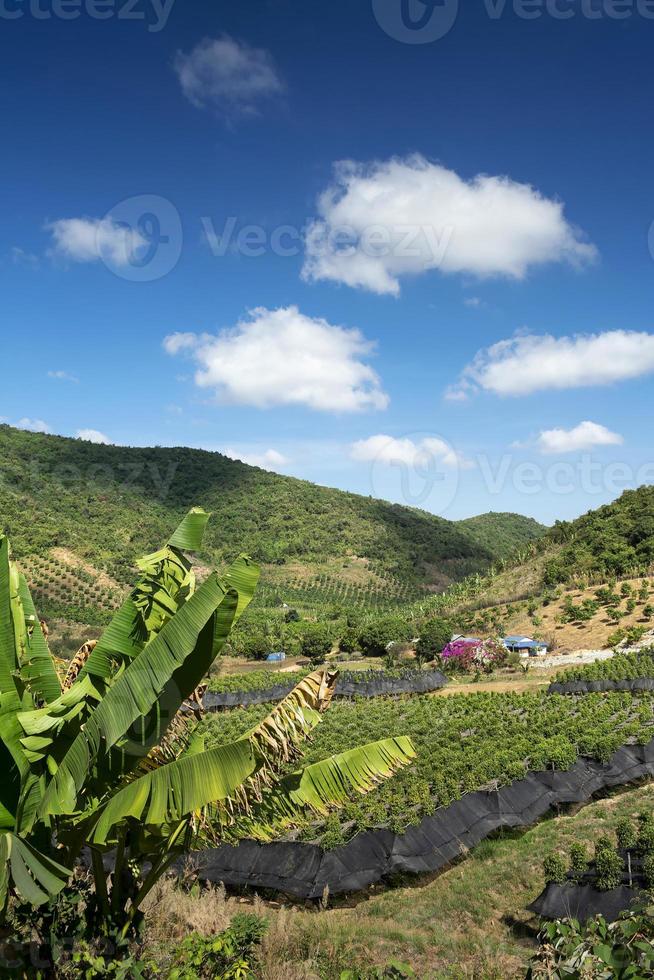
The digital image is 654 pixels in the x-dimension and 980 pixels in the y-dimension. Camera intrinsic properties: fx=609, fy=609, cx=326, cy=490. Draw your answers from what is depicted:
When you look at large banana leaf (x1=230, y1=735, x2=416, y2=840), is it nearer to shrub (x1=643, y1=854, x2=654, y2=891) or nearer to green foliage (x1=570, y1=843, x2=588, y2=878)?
green foliage (x1=570, y1=843, x2=588, y2=878)

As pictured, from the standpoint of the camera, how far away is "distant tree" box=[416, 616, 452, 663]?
126 feet

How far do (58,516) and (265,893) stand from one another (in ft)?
247

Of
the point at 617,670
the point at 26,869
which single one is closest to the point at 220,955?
the point at 26,869

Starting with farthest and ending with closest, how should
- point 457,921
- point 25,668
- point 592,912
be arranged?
point 457,921
point 592,912
point 25,668

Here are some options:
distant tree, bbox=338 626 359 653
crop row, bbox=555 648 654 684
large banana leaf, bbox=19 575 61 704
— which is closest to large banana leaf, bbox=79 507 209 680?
large banana leaf, bbox=19 575 61 704

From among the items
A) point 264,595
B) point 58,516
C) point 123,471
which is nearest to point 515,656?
point 264,595

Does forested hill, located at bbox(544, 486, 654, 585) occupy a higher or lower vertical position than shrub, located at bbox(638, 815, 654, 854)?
higher

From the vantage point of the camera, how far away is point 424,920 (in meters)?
8.55

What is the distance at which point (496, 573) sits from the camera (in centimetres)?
6169

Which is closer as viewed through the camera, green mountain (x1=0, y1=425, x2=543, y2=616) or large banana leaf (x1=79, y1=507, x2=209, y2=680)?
large banana leaf (x1=79, y1=507, x2=209, y2=680)

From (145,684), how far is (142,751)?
0.78 meters

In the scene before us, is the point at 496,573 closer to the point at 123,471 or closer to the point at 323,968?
the point at 323,968

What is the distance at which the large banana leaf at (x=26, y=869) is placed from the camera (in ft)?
11.5

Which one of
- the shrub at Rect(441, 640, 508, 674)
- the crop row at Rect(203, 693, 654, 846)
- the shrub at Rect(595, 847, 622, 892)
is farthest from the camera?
the shrub at Rect(441, 640, 508, 674)
